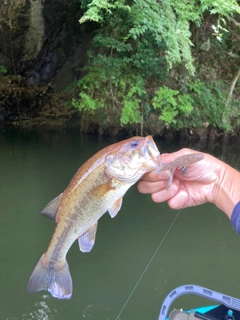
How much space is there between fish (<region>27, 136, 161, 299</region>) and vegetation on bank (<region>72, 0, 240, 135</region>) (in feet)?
20.5

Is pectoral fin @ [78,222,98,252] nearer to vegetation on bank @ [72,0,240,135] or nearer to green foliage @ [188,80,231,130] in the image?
vegetation on bank @ [72,0,240,135]

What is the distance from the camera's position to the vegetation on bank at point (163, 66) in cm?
773

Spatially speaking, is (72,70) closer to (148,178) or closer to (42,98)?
(42,98)

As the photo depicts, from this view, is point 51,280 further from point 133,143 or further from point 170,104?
point 170,104

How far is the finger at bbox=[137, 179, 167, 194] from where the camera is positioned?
1.91 m

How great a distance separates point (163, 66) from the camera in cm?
892

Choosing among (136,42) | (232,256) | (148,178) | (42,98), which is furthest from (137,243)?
(42,98)

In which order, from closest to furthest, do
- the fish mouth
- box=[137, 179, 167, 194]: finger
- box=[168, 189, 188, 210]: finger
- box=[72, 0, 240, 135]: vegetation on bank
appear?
the fish mouth
box=[137, 179, 167, 194]: finger
box=[168, 189, 188, 210]: finger
box=[72, 0, 240, 135]: vegetation on bank

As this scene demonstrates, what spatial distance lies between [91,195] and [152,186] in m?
0.39

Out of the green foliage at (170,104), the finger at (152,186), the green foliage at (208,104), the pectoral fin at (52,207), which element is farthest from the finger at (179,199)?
the green foliage at (208,104)

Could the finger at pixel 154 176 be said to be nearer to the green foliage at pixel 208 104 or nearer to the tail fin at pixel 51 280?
the tail fin at pixel 51 280

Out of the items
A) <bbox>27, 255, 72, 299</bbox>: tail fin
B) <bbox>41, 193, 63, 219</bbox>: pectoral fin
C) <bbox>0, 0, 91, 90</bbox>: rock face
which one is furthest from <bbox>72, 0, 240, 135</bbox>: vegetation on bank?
<bbox>27, 255, 72, 299</bbox>: tail fin

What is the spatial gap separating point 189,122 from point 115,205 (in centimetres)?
834

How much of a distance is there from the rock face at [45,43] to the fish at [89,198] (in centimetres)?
933
